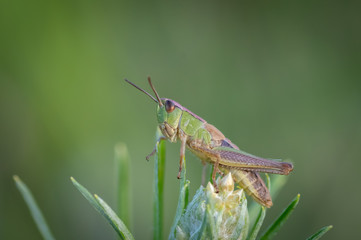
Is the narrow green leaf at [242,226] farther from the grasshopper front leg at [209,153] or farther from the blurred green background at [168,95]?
the blurred green background at [168,95]

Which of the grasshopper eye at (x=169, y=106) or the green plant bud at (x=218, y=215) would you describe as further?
the grasshopper eye at (x=169, y=106)

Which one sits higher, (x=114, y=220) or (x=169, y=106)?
(x=169, y=106)

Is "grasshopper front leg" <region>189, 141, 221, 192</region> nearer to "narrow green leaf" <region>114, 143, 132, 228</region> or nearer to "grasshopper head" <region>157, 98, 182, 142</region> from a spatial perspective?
"grasshopper head" <region>157, 98, 182, 142</region>

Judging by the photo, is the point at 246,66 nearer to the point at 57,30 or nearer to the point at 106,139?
the point at 106,139

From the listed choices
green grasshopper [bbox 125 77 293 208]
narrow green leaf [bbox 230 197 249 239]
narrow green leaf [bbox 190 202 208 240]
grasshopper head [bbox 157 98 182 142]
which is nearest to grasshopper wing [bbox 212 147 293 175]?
green grasshopper [bbox 125 77 293 208]

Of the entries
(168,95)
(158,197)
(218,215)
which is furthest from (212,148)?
(218,215)

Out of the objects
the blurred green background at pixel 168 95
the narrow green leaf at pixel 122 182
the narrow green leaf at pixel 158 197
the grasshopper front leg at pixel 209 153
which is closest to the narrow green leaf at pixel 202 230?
the narrow green leaf at pixel 158 197

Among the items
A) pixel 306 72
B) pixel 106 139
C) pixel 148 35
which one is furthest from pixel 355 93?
pixel 106 139

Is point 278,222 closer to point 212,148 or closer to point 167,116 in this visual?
point 212,148
